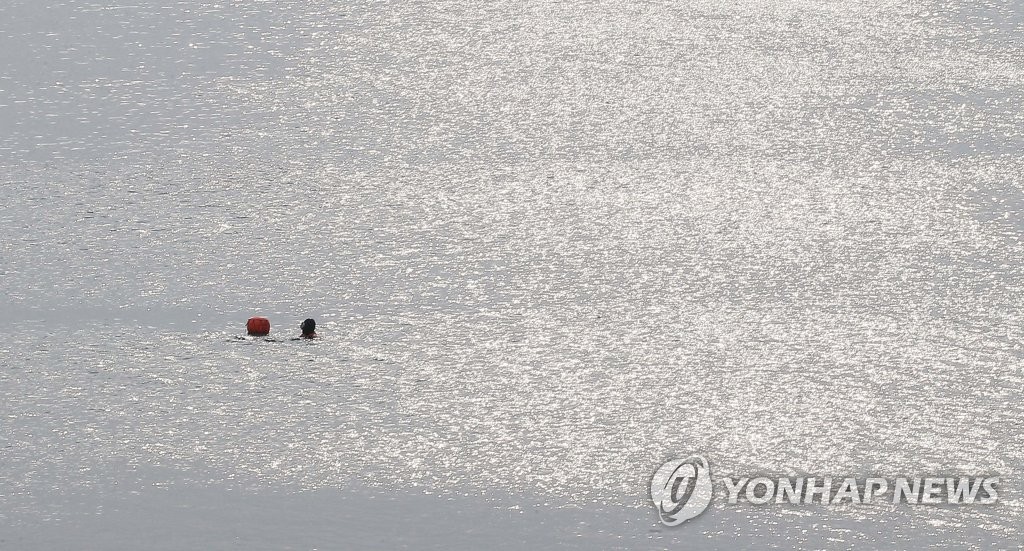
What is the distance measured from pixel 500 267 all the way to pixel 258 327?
3.01 meters

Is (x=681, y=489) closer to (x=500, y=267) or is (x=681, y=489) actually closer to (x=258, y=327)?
(x=500, y=267)

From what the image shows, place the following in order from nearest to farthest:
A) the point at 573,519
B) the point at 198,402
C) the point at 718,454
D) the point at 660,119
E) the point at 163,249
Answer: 1. the point at 573,519
2. the point at 718,454
3. the point at 198,402
4. the point at 163,249
5. the point at 660,119

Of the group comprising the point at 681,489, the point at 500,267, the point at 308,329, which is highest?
the point at 500,267

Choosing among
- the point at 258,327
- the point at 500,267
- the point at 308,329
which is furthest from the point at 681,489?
the point at 258,327

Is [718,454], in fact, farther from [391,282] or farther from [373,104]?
[373,104]

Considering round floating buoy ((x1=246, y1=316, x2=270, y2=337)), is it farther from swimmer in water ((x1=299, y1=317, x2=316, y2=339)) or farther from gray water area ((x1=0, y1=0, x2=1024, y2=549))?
swimmer in water ((x1=299, y1=317, x2=316, y2=339))

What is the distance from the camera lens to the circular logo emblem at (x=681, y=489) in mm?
13898

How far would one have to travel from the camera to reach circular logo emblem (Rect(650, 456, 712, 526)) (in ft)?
45.6

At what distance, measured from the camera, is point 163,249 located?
18438 millimetres

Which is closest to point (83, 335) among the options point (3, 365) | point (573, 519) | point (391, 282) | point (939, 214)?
point (3, 365)

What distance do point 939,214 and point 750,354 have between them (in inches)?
164

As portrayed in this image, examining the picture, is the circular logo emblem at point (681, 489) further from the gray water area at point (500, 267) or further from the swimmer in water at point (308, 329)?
the swimmer in water at point (308, 329)

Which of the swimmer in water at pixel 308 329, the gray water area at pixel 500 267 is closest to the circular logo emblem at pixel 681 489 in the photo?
the gray water area at pixel 500 267

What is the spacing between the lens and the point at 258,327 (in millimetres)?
16625
